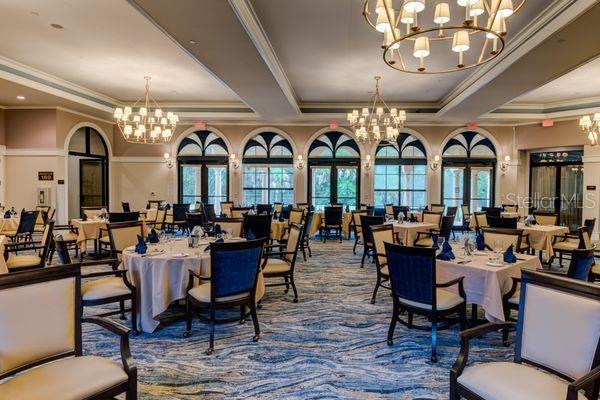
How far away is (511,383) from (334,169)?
1088cm

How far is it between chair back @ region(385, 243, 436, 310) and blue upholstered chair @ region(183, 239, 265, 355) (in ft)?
4.23

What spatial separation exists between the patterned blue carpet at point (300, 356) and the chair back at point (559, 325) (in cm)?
87

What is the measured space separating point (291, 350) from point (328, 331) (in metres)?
0.59

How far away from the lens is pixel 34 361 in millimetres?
1918

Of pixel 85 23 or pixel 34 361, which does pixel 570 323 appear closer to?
pixel 34 361

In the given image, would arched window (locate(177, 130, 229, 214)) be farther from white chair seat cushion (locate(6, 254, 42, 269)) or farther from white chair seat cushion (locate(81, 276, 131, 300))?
white chair seat cushion (locate(81, 276, 131, 300))

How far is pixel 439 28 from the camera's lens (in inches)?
104

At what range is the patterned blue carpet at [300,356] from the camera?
8.61 ft

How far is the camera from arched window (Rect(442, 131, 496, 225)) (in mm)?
12312

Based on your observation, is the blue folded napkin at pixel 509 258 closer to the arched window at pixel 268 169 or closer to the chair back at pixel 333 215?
the chair back at pixel 333 215

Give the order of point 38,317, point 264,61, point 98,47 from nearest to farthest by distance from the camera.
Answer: point 38,317 → point 264,61 → point 98,47

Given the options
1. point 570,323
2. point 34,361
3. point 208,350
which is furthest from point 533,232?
→ point 34,361

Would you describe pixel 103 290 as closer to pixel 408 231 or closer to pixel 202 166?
pixel 408 231

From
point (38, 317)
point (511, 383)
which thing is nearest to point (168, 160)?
point (38, 317)
